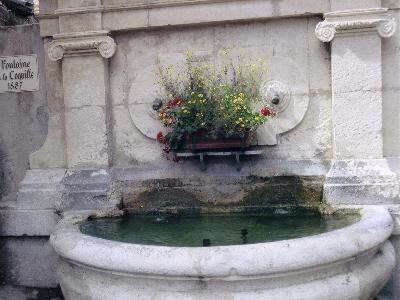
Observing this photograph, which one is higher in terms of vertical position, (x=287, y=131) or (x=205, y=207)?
(x=287, y=131)

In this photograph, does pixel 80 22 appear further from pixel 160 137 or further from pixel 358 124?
pixel 358 124

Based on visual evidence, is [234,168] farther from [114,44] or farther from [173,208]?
[114,44]

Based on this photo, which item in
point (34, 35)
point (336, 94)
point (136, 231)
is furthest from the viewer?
point (34, 35)

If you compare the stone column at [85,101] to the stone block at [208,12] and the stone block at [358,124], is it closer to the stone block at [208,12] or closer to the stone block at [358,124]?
the stone block at [208,12]

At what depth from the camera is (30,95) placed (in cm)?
509

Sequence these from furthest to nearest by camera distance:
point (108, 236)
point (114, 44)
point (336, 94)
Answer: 1. point (114, 44)
2. point (336, 94)
3. point (108, 236)

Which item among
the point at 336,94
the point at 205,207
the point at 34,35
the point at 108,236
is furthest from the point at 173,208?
the point at 34,35

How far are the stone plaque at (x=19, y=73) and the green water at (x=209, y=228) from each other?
1.77 m

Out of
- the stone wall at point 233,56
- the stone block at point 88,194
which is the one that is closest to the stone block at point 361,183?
the stone wall at point 233,56

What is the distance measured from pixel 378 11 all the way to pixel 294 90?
970 mm

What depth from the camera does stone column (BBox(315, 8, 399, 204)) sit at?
14.0 ft

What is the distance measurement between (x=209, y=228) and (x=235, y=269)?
1.12 metres

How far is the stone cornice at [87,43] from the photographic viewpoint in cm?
470

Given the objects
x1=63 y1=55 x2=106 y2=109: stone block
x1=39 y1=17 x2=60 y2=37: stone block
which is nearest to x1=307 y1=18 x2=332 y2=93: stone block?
x1=63 y1=55 x2=106 y2=109: stone block
